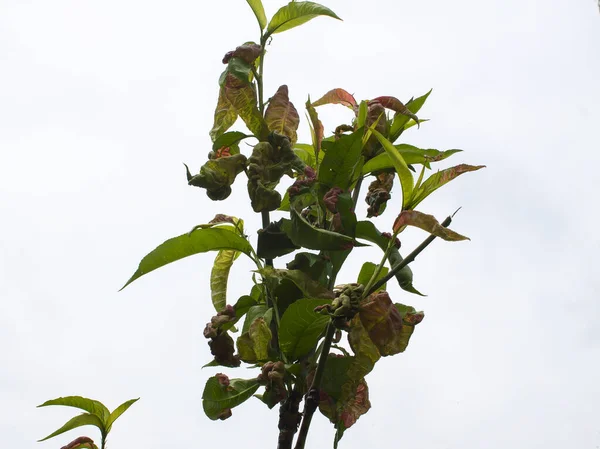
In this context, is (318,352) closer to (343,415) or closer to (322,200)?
(343,415)

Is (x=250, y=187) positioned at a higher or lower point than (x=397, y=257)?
A: higher

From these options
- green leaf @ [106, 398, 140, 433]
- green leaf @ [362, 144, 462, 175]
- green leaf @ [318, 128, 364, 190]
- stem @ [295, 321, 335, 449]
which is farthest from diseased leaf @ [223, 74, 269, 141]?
green leaf @ [106, 398, 140, 433]

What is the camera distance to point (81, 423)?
46.3 inches

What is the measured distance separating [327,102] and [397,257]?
42 cm

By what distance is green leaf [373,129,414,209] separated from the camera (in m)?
1.01

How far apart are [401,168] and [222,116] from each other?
35 centimetres

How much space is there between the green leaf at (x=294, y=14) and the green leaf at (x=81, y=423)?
2.39 feet

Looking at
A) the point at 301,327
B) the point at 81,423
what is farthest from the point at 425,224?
the point at 81,423

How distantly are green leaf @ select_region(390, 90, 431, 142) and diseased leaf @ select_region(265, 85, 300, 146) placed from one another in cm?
18

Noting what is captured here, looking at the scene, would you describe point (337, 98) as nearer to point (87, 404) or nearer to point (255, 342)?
point (255, 342)

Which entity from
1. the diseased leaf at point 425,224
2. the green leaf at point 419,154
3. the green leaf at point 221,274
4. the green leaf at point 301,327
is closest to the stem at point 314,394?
the green leaf at point 301,327

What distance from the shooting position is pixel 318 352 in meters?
1.10

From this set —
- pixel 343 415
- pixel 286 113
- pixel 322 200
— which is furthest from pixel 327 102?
pixel 343 415

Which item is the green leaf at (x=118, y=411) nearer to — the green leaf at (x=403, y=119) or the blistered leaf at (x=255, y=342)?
the blistered leaf at (x=255, y=342)
